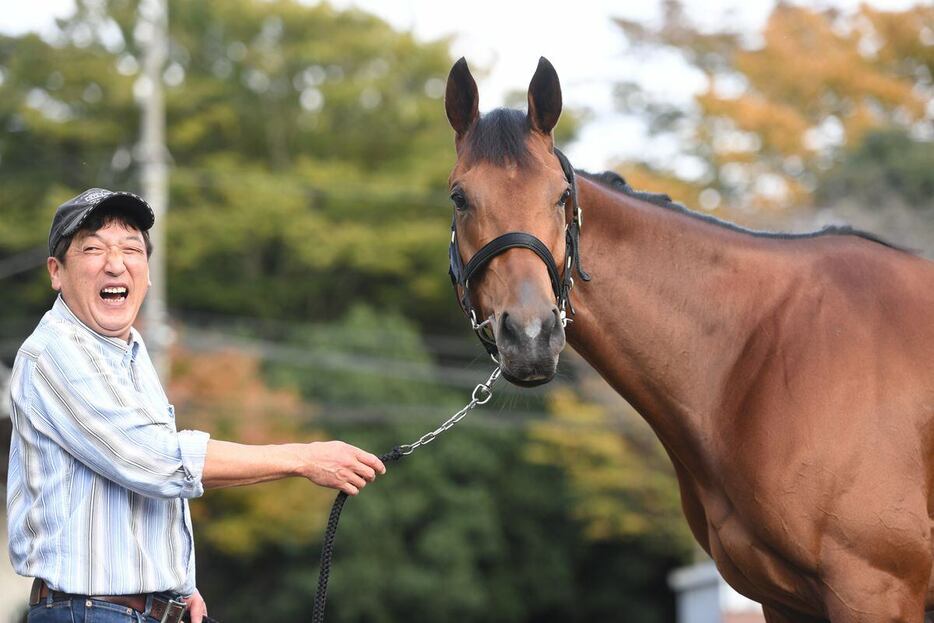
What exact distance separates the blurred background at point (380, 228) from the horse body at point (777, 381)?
1042cm

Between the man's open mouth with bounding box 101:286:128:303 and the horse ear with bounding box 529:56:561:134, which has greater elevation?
the horse ear with bounding box 529:56:561:134

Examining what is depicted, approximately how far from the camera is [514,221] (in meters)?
3.78

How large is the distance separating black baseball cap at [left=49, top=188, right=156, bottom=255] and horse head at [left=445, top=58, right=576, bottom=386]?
1.11m

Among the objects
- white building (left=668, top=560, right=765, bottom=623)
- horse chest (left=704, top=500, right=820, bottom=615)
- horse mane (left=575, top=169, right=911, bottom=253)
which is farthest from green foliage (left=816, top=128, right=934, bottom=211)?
horse chest (left=704, top=500, right=820, bottom=615)

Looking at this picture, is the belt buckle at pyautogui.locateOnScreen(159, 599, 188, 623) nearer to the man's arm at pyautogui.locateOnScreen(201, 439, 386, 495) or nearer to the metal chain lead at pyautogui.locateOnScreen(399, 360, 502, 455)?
the man's arm at pyautogui.locateOnScreen(201, 439, 386, 495)

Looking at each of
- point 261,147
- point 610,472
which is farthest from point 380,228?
point 610,472

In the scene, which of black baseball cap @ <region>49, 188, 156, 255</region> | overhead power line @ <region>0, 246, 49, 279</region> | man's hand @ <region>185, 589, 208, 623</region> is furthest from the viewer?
overhead power line @ <region>0, 246, 49, 279</region>

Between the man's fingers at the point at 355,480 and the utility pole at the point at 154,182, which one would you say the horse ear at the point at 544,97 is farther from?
the utility pole at the point at 154,182

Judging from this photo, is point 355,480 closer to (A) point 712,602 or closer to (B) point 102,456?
(B) point 102,456

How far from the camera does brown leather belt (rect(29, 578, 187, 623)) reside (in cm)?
314

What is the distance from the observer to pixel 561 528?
87.5 feet

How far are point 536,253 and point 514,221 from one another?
139 mm

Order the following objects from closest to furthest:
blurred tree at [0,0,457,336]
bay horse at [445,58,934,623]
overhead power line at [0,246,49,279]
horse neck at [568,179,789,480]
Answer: bay horse at [445,58,934,623]
horse neck at [568,179,789,480]
overhead power line at [0,246,49,279]
blurred tree at [0,0,457,336]

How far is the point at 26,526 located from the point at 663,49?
2432cm
